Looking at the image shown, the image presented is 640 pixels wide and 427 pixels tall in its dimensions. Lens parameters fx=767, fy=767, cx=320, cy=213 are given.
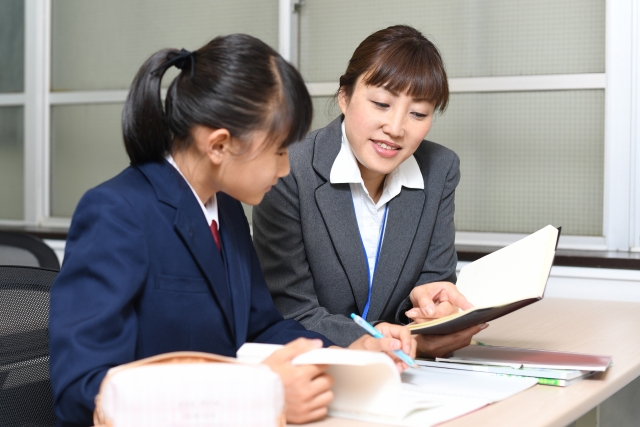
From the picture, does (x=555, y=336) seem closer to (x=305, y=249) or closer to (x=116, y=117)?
(x=305, y=249)

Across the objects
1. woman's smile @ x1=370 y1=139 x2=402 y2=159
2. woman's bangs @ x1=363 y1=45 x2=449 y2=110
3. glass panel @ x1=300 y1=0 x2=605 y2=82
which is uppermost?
glass panel @ x1=300 y1=0 x2=605 y2=82

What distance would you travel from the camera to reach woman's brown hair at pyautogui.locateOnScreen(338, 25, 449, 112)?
1.57 meters

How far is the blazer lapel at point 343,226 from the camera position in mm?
1619

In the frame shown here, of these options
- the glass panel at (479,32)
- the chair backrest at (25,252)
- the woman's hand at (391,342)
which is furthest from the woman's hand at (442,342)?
the glass panel at (479,32)

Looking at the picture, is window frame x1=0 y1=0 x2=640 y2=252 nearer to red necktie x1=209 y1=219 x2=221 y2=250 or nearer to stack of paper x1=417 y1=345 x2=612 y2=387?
stack of paper x1=417 y1=345 x2=612 y2=387

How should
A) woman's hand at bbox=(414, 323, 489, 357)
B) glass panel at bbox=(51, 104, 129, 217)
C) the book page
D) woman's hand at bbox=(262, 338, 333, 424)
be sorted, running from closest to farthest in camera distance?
woman's hand at bbox=(262, 338, 333, 424), the book page, woman's hand at bbox=(414, 323, 489, 357), glass panel at bbox=(51, 104, 129, 217)

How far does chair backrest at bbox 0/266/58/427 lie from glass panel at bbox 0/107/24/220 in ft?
8.12

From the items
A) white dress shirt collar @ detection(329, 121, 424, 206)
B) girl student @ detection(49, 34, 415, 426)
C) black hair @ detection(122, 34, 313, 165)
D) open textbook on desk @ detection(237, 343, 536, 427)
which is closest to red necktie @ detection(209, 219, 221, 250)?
girl student @ detection(49, 34, 415, 426)

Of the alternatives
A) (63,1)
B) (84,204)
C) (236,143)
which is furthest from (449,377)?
(63,1)

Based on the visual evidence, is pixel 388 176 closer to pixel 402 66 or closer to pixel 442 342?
pixel 402 66

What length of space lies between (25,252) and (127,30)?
163 cm

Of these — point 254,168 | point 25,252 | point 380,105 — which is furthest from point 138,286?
point 25,252

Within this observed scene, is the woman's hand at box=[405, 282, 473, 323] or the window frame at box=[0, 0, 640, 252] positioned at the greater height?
the window frame at box=[0, 0, 640, 252]

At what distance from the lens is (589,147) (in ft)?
8.46
